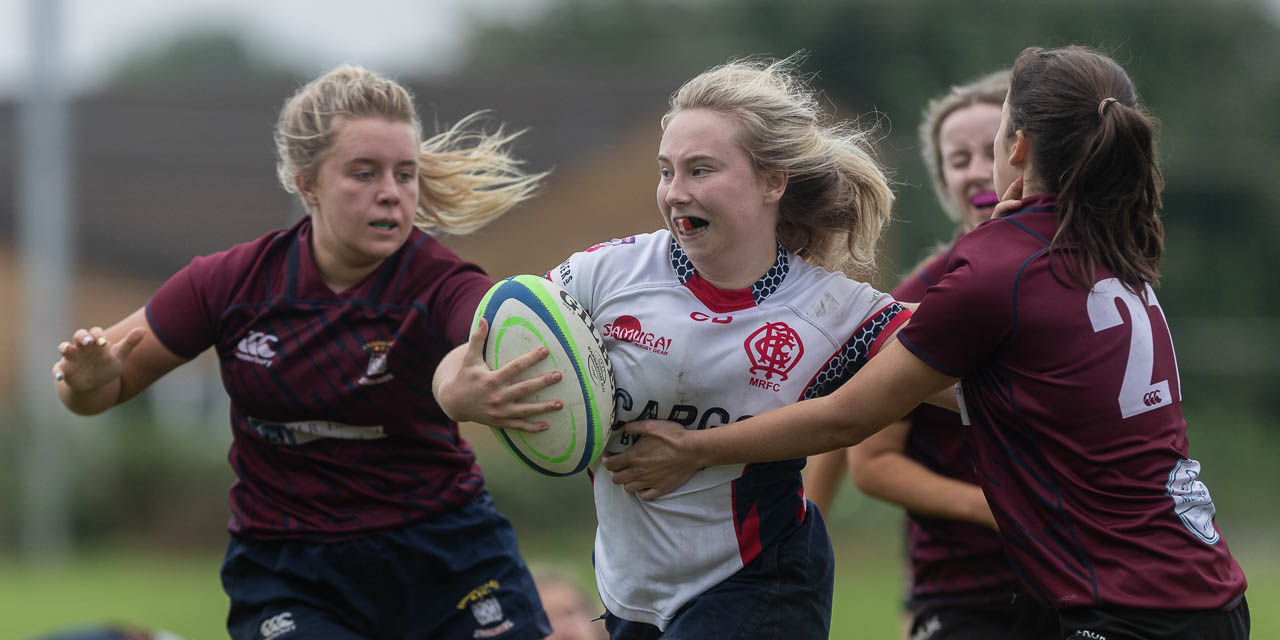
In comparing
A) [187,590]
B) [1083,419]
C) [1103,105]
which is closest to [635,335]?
[1083,419]

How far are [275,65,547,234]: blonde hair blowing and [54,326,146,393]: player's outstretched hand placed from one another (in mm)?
727

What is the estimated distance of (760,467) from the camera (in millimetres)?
3662

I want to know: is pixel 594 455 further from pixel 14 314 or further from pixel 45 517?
pixel 14 314

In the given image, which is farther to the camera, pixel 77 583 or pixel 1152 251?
pixel 77 583

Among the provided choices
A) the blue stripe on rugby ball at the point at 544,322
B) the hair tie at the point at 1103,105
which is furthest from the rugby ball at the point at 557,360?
the hair tie at the point at 1103,105

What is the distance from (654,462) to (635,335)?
0.33 m

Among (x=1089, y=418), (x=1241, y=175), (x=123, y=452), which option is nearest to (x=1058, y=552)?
(x=1089, y=418)

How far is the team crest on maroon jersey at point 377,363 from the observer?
4082 millimetres

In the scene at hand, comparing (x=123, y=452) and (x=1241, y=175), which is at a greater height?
(x=1241, y=175)

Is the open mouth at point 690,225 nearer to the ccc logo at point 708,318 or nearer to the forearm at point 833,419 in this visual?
the ccc logo at point 708,318

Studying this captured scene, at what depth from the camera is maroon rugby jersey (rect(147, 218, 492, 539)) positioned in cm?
409

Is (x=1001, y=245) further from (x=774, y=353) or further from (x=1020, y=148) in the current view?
(x=774, y=353)

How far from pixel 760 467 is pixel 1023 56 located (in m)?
1.22

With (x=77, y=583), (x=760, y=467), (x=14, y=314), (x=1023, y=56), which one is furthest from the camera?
(x=14, y=314)
